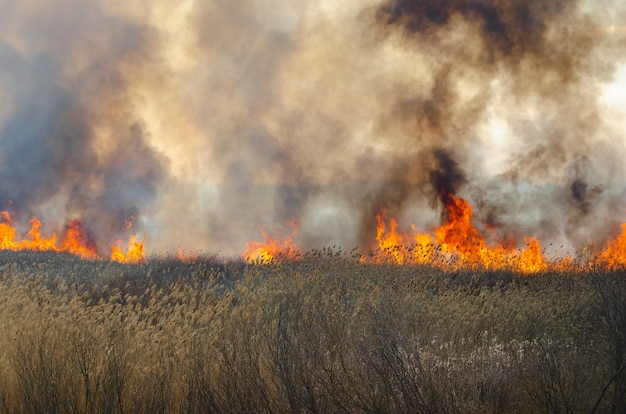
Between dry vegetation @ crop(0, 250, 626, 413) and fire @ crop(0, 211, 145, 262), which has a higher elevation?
fire @ crop(0, 211, 145, 262)

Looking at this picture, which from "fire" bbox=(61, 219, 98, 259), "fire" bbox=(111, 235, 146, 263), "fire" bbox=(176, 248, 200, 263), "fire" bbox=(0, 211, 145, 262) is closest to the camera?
"fire" bbox=(176, 248, 200, 263)

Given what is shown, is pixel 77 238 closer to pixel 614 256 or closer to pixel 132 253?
pixel 132 253

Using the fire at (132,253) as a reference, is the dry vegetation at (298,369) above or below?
below

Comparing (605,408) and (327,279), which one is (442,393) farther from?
(327,279)

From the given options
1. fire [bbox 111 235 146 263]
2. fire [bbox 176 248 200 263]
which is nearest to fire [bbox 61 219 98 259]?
fire [bbox 111 235 146 263]

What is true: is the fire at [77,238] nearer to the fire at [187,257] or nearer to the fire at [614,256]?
the fire at [187,257]

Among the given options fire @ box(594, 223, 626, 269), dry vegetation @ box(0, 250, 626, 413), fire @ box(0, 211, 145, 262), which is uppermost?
fire @ box(0, 211, 145, 262)

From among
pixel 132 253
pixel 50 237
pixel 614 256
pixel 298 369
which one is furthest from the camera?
pixel 50 237

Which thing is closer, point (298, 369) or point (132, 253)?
point (298, 369)

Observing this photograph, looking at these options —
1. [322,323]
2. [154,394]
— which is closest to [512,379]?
[322,323]

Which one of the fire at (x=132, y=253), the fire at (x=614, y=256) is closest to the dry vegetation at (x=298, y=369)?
the fire at (x=614, y=256)

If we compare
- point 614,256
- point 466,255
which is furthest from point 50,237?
point 614,256

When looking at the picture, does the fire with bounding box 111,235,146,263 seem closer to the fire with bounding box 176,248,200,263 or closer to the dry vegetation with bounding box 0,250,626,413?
the fire with bounding box 176,248,200,263

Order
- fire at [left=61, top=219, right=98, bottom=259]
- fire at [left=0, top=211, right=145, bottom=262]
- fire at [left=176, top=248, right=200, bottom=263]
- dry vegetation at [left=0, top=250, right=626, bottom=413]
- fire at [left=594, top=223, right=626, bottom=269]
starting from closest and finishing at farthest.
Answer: dry vegetation at [left=0, top=250, right=626, bottom=413] → fire at [left=594, top=223, right=626, bottom=269] → fire at [left=176, top=248, right=200, bottom=263] → fire at [left=0, top=211, right=145, bottom=262] → fire at [left=61, top=219, right=98, bottom=259]
